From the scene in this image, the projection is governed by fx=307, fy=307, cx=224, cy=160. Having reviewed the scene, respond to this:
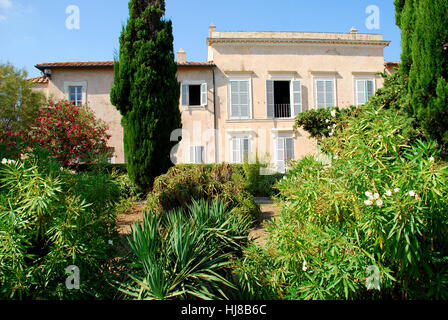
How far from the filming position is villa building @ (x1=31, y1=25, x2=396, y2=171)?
58.2 feet

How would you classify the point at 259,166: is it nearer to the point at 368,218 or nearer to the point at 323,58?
the point at 323,58

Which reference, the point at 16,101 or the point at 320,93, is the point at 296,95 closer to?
the point at 320,93

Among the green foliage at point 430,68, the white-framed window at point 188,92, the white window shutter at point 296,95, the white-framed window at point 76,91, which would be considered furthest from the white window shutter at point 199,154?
the green foliage at point 430,68

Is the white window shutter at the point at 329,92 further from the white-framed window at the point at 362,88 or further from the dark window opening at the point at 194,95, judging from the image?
the dark window opening at the point at 194,95

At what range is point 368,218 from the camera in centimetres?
263

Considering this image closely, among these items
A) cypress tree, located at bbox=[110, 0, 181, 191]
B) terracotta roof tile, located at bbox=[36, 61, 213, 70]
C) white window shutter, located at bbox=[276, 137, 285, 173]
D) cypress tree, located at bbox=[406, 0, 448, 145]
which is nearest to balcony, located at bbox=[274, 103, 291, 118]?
white window shutter, located at bbox=[276, 137, 285, 173]

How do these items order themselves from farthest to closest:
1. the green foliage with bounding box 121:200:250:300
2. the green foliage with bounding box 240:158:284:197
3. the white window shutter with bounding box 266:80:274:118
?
the white window shutter with bounding box 266:80:274:118 < the green foliage with bounding box 240:158:284:197 < the green foliage with bounding box 121:200:250:300

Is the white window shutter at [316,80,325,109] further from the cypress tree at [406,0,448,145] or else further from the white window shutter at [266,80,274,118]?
the cypress tree at [406,0,448,145]

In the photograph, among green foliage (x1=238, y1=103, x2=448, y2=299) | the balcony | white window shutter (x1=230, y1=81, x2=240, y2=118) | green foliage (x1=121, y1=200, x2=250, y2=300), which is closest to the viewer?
green foliage (x1=238, y1=103, x2=448, y2=299)

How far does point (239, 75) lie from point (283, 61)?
2.90 m

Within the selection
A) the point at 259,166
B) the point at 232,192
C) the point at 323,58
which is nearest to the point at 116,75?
the point at 232,192

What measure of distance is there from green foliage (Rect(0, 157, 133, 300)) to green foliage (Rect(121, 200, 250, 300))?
402 mm

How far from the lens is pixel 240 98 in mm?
18328

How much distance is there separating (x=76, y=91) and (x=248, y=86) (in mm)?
10029
